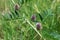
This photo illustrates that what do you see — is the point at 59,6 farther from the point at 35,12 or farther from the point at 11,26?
the point at 11,26

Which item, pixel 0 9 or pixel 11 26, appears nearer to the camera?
pixel 11 26

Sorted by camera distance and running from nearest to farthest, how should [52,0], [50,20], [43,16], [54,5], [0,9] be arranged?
[43,16] → [50,20] → [54,5] → [52,0] → [0,9]

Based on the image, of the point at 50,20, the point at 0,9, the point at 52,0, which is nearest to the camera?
the point at 50,20

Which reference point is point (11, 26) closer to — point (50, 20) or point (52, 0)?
point (50, 20)

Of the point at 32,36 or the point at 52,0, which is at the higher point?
the point at 52,0

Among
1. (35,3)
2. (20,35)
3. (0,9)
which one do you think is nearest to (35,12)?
(35,3)

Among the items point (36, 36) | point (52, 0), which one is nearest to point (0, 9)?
point (52, 0)
